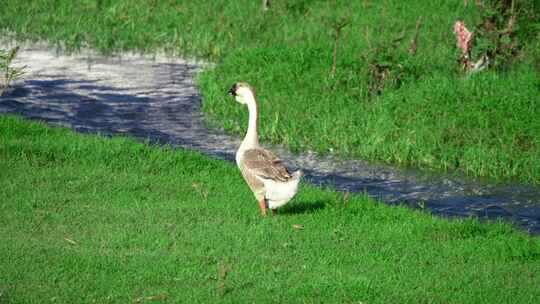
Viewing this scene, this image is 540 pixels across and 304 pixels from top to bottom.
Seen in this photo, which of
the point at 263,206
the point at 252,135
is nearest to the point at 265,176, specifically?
the point at 263,206

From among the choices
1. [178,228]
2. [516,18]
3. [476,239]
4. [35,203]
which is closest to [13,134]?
[35,203]

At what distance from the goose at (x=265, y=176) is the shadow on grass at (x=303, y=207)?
0.66 ft

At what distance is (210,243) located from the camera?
10609mm

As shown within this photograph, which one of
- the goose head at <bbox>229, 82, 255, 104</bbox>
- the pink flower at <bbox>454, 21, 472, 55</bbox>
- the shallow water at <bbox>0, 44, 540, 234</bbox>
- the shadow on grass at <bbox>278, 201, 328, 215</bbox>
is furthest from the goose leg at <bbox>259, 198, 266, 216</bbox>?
the pink flower at <bbox>454, 21, 472, 55</bbox>

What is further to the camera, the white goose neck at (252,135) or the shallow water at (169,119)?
the shallow water at (169,119)

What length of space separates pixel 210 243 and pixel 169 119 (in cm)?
766

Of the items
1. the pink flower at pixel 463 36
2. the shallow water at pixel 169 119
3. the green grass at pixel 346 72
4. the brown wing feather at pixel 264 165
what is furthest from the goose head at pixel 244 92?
the pink flower at pixel 463 36

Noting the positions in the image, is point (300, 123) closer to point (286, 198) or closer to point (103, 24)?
point (286, 198)

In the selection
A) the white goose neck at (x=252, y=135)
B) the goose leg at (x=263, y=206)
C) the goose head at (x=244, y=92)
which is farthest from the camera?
the goose head at (x=244, y=92)

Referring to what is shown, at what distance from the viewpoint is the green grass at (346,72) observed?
1611 centimetres

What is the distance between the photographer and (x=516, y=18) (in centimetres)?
1816

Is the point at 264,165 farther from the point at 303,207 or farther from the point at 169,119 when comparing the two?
the point at 169,119

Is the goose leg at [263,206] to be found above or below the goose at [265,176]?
below

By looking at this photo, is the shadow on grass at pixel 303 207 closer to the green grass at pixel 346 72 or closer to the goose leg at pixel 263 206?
the goose leg at pixel 263 206
